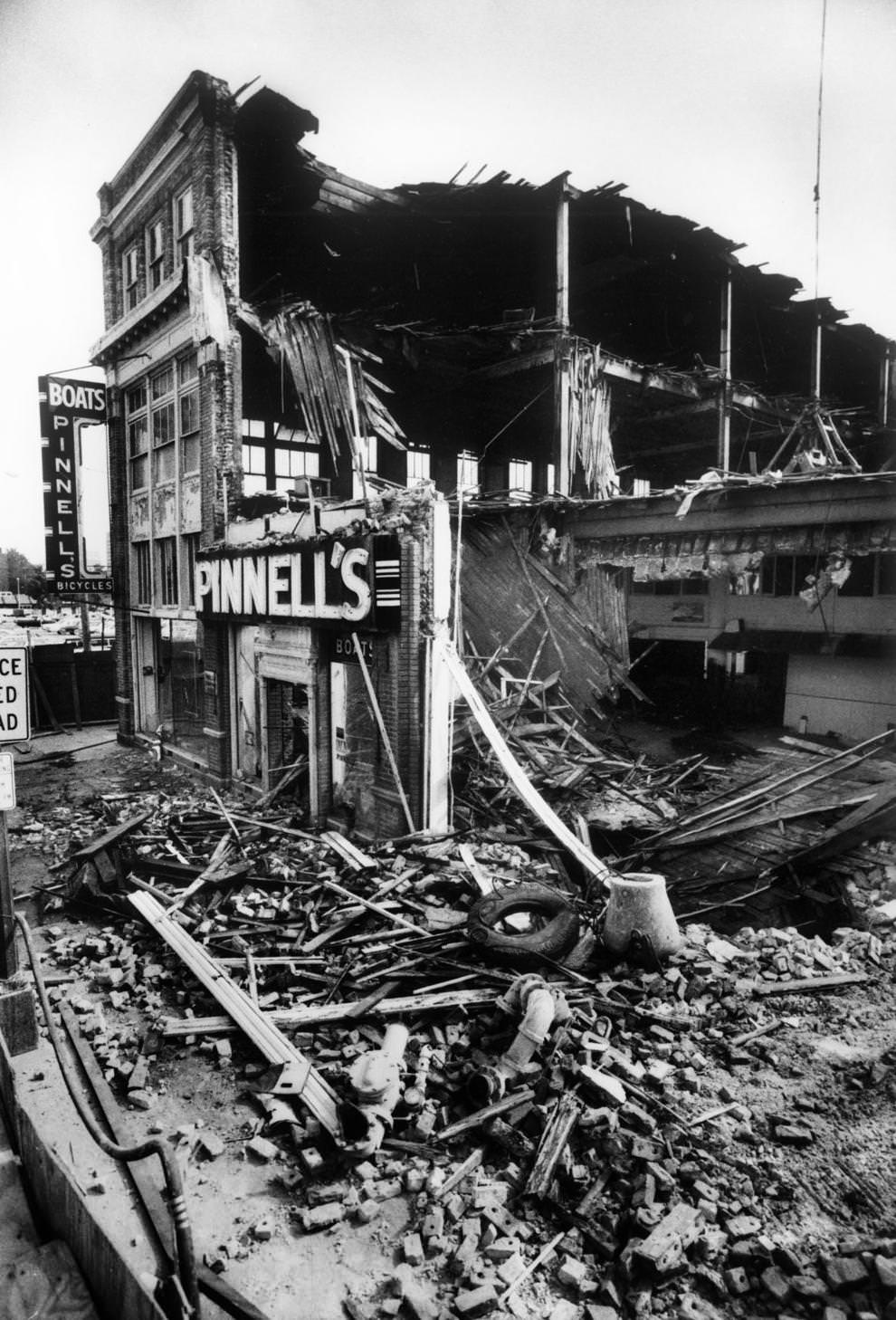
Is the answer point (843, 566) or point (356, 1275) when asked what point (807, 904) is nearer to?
point (843, 566)

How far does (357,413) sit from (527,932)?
9.56m

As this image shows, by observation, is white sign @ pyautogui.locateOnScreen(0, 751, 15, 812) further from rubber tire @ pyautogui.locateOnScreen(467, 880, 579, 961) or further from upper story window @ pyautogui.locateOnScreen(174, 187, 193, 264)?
upper story window @ pyautogui.locateOnScreen(174, 187, 193, 264)

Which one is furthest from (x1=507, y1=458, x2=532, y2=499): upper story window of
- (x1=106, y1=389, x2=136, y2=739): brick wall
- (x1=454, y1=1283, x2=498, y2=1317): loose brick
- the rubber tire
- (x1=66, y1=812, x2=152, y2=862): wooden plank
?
(x1=454, y1=1283, x2=498, y2=1317): loose brick

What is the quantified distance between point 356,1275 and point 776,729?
45.1ft

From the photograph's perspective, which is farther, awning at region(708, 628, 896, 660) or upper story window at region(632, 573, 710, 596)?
upper story window at region(632, 573, 710, 596)

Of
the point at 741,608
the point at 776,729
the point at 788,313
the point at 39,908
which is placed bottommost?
the point at 39,908

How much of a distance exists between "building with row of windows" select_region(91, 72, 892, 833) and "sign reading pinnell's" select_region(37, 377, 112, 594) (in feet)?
4.51

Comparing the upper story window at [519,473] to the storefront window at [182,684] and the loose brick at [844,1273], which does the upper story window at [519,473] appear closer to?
the storefront window at [182,684]

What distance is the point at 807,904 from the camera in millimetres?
8766

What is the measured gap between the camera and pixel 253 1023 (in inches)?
263

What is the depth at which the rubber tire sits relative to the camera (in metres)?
7.23

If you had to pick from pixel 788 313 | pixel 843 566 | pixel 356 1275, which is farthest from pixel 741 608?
pixel 356 1275

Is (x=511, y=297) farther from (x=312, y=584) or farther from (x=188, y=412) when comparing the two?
(x=312, y=584)

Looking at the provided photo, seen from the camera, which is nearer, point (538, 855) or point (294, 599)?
point (538, 855)
